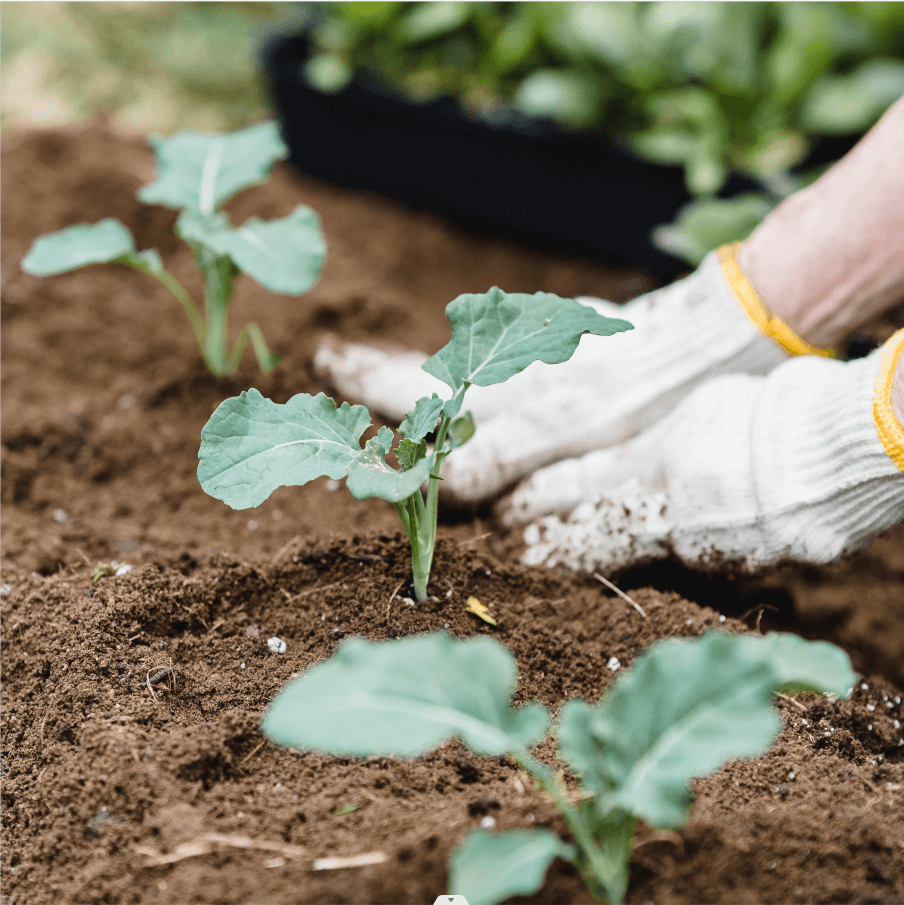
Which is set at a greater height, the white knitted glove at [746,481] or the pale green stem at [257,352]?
the white knitted glove at [746,481]

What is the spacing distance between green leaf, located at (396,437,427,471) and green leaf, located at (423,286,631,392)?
0.09m

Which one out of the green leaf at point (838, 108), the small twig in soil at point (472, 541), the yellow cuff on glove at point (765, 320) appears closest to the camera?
the small twig in soil at point (472, 541)

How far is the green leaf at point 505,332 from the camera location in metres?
0.97

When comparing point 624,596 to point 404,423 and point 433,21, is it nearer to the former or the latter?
point 404,423

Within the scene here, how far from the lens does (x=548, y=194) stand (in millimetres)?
2295

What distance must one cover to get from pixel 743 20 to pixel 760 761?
1923mm

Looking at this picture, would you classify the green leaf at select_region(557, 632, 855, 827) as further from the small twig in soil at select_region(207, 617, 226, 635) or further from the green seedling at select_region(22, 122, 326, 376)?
the green seedling at select_region(22, 122, 326, 376)

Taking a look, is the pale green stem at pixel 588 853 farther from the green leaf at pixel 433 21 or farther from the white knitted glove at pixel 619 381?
the green leaf at pixel 433 21

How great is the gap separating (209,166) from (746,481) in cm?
120

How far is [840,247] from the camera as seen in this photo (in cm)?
128

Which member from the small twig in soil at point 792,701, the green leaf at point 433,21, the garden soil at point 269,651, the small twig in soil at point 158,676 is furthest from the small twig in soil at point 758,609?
the green leaf at point 433,21

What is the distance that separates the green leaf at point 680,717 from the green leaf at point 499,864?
7cm

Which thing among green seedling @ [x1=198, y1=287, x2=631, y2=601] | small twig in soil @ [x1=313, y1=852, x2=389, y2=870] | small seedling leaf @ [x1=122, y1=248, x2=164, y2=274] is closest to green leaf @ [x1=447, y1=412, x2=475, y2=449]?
green seedling @ [x1=198, y1=287, x2=631, y2=601]

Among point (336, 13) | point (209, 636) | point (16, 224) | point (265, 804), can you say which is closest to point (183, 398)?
point (209, 636)
